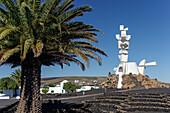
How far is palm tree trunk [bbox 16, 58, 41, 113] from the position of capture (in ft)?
36.3

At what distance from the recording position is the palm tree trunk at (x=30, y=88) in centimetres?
1107

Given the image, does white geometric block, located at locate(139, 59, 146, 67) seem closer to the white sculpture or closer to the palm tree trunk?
the white sculpture

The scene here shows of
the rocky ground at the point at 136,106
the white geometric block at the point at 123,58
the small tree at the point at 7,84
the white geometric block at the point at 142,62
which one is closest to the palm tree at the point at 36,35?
the rocky ground at the point at 136,106

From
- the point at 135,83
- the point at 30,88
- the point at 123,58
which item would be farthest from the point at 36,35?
the point at 123,58

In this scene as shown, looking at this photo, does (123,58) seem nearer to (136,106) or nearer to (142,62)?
(142,62)

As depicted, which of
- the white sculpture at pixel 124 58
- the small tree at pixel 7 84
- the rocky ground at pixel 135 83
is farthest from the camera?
the white sculpture at pixel 124 58

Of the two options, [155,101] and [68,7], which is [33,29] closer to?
[68,7]

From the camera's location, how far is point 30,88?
36.8 ft

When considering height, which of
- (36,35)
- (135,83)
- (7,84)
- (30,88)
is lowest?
(7,84)

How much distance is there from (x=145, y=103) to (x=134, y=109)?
2038 mm

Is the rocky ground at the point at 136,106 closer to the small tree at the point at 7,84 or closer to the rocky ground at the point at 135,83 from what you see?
the rocky ground at the point at 135,83

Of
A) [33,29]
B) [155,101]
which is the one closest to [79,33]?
[33,29]

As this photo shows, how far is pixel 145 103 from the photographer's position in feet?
61.3

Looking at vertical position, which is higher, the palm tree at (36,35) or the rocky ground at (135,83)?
the palm tree at (36,35)
